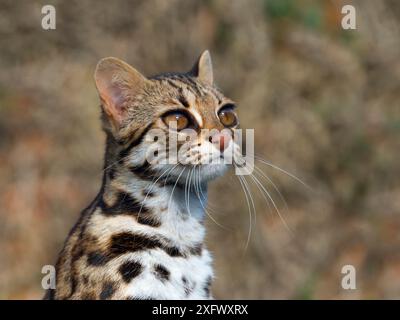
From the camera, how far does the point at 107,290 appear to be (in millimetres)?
4254

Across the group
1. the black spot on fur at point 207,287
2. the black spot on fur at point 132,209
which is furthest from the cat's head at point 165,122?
the black spot on fur at point 207,287

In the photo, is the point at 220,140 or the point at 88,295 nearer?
the point at 88,295

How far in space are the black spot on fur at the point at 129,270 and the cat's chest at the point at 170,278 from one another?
0.02 meters

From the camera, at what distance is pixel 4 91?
946 centimetres

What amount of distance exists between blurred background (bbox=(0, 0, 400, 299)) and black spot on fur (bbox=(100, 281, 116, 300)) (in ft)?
15.6

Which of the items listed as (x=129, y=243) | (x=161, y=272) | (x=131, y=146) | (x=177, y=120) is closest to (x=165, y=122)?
(x=177, y=120)

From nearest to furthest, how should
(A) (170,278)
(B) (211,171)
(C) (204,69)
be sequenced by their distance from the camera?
(A) (170,278) < (B) (211,171) < (C) (204,69)

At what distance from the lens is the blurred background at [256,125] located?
926 cm

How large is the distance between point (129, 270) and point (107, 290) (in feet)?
0.48

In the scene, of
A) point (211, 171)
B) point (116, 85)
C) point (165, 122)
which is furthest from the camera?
point (116, 85)

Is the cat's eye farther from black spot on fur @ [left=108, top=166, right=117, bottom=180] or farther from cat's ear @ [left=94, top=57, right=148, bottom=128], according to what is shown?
black spot on fur @ [left=108, top=166, right=117, bottom=180]

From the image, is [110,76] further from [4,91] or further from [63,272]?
[4,91]

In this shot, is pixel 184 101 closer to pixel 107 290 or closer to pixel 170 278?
pixel 170 278

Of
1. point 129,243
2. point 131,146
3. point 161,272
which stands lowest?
point 161,272
